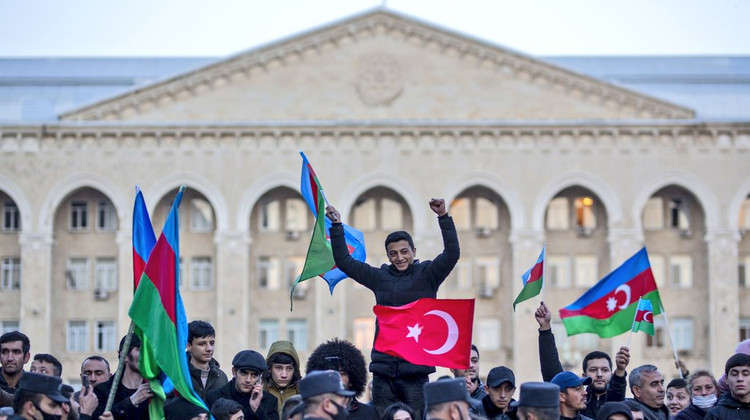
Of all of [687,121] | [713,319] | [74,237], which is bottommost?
[713,319]

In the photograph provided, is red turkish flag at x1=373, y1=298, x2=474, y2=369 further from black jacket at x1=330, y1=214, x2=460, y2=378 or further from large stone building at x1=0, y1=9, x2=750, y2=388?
large stone building at x1=0, y1=9, x2=750, y2=388

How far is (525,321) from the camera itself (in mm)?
49406

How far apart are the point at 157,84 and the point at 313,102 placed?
5.48m

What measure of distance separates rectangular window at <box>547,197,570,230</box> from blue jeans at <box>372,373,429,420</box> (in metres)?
39.4

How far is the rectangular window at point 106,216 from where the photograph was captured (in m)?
51.8

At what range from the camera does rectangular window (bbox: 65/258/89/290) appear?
51.2 metres

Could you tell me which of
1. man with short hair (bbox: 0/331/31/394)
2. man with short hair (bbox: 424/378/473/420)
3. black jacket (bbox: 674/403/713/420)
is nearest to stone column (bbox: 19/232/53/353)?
man with short hair (bbox: 0/331/31/394)

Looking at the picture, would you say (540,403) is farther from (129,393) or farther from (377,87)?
(377,87)

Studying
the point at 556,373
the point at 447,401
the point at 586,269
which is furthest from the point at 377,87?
the point at 447,401

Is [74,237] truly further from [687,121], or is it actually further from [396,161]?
[687,121]

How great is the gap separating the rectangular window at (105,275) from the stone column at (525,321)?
14203 mm

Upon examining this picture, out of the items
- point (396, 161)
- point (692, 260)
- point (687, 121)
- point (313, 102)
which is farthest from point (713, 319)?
point (313, 102)

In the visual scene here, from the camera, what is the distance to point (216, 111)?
50.8 meters

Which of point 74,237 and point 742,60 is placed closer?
point 74,237
